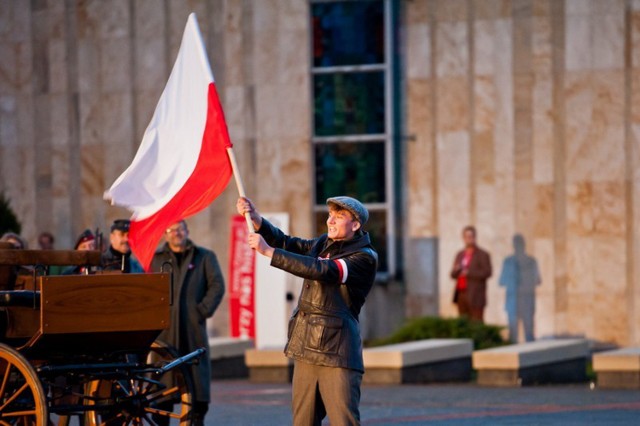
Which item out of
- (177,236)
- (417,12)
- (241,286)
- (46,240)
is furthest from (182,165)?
(417,12)

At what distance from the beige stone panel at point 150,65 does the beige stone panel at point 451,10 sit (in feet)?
14.0

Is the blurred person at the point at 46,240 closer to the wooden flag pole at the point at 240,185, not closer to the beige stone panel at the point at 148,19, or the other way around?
the beige stone panel at the point at 148,19

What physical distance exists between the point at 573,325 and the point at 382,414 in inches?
325

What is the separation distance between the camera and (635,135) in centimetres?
2253

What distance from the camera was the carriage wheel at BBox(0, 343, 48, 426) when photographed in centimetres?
982

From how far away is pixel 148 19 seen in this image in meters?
24.5

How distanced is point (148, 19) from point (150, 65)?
70 cm

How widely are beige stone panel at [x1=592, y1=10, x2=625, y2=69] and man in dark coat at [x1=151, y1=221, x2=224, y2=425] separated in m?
10.2

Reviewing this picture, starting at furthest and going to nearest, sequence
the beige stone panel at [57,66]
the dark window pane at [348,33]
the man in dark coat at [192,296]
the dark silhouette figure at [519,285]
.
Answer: the beige stone panel at [57,66] < the dark window pane at [348,33] < the dark silhouette figure at [519,285] < the man in dark coat at [192,296]

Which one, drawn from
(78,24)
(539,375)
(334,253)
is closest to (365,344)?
(539,375)

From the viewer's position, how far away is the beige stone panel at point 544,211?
22.8 m

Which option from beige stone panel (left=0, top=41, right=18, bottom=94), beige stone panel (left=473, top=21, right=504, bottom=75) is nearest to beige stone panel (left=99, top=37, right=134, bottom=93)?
beige stone panel (left=0, top=41, right=18, bottom=94)

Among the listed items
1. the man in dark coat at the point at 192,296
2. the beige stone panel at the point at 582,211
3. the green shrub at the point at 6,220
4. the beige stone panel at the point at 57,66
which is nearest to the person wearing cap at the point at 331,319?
the man in dark coat at the point at 192,296

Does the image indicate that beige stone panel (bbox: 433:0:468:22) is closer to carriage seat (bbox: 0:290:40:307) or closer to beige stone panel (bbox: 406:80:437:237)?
beige stone panel (bbox: 406:80:437:237)
